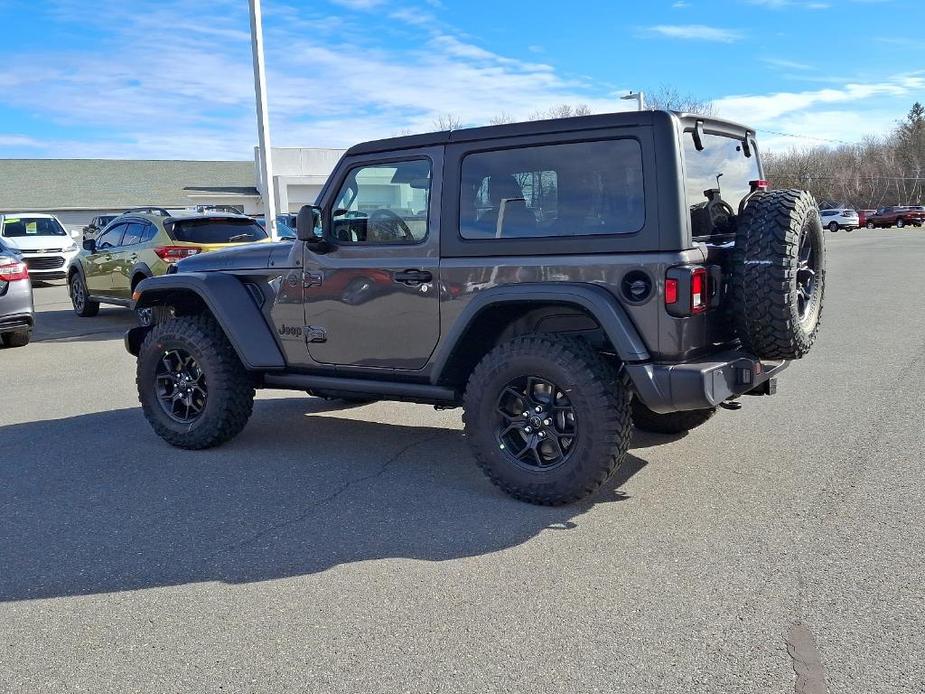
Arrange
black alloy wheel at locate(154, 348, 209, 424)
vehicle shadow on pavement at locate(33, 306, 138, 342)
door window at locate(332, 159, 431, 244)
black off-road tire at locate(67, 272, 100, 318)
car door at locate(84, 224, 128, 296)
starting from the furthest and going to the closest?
black off-road tire at locate(67, 272, 100, 318) < car door at locate(84, 224, 128, 296) < vehicle shadow on pavement at locate(33, 306, 138, 342) < black alloy wheel at locate(154, 348, 209, 424) < door window at locate(332, 159, 431, 244)

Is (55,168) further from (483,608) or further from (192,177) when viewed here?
(483,608)

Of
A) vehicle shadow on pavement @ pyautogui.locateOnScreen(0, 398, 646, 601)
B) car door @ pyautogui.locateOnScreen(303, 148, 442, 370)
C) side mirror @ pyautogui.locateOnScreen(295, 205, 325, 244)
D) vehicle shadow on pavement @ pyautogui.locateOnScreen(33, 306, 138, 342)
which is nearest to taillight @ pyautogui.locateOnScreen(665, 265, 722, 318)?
vehicle shadow on pavement @ pyautogui.locateOnScreen(0, 398, 646, 601)

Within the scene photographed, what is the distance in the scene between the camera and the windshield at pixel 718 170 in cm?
466

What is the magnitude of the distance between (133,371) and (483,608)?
6.84 m

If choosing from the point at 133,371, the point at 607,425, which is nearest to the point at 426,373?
the point at 607,425

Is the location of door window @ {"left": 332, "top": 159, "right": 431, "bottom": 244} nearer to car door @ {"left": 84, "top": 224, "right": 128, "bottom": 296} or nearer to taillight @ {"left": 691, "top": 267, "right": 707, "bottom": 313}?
taillight @ {"left": 691, "top": 267, "right": 707, "bottom": 313}

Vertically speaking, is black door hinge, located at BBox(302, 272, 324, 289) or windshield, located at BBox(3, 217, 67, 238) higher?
windshield, located at BBox(3, 217, 67, 238)

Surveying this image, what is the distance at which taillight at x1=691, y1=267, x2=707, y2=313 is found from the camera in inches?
169

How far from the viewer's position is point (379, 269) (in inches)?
206

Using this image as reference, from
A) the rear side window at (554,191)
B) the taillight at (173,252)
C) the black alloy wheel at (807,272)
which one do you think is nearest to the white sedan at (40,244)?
the taillight at (173,252)

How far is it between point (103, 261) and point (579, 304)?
10.7 metres

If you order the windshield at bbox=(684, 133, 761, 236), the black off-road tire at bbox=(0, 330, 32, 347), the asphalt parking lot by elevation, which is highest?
the windshield at bbox=(684, 133, 761, 236)

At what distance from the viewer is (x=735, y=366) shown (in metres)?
4.54

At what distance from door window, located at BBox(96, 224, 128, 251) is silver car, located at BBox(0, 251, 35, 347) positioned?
8.01 ft
